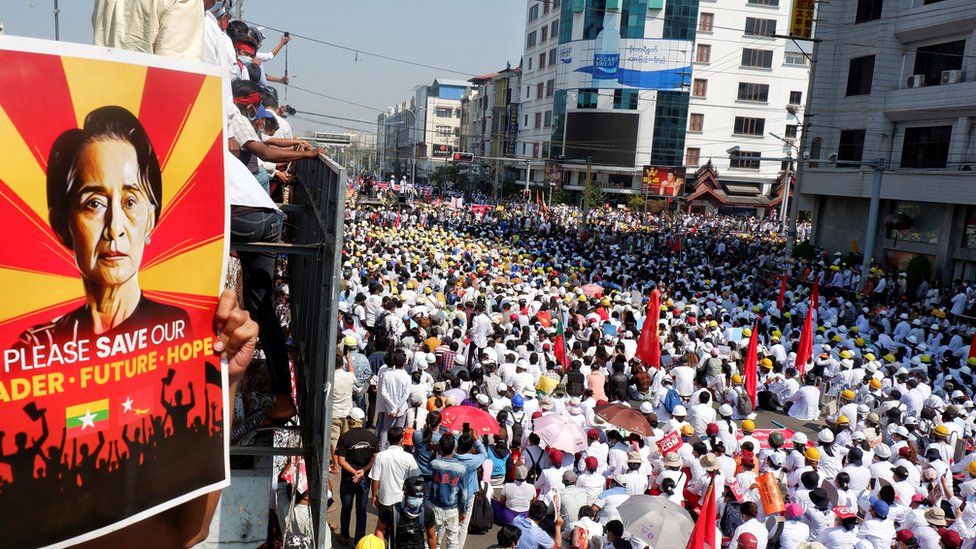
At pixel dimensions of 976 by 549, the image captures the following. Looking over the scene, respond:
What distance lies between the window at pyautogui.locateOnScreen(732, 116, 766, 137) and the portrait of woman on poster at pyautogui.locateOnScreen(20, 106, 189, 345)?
5550cm

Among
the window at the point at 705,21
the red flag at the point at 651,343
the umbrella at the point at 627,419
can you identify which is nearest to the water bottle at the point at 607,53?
the window at the point at 705,21

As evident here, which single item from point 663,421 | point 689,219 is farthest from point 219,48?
point 689,219

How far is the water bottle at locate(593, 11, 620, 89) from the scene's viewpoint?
52.7 meters

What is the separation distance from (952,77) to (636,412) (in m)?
22.2

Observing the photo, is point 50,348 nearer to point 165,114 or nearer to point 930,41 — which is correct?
point 165,114

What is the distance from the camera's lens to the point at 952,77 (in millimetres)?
24531

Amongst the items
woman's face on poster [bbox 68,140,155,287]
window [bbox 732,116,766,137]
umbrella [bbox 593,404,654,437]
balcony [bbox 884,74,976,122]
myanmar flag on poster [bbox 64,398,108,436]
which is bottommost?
umbrella [bbox 593,404,654,437]

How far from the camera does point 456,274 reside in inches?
683

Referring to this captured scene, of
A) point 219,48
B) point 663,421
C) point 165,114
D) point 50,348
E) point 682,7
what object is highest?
point 682,7

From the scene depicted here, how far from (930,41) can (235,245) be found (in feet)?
93.4

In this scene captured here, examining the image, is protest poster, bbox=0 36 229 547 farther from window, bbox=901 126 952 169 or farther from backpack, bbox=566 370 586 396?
window, bbox=901 126 952 169

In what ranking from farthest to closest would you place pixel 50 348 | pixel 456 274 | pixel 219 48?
pixel 456 274 < pixel 219 48 < pixel 50 348

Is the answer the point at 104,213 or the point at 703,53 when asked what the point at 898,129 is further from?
the point at 104,213

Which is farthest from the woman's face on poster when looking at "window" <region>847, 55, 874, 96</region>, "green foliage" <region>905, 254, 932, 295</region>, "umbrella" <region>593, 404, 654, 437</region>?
"window" <region>847, 55, 874, 96</region>
